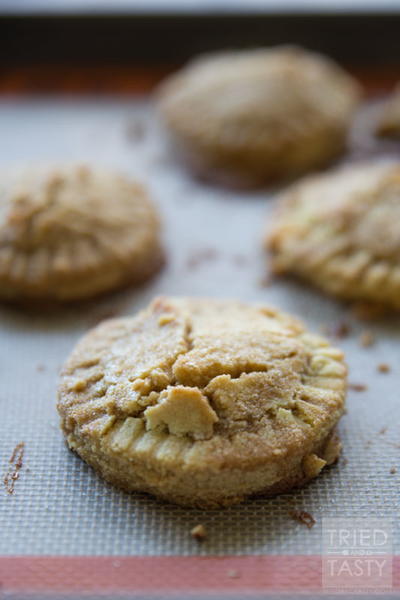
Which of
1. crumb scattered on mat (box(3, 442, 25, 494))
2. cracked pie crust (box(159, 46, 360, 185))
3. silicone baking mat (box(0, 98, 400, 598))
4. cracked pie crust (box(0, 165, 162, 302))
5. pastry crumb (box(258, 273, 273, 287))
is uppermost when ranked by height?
cracked pie crust (box(159, 46, 360, 185))

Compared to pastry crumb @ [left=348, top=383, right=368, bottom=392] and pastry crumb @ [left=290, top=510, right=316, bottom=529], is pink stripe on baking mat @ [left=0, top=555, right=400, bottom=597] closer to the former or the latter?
pastry crumb @ [left=290, top=510, right=316, bottom=529]

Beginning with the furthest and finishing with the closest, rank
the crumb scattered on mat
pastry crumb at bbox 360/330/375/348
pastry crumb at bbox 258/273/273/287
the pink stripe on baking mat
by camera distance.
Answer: pastry crumb at bbox 258/273/273/287 → pastry crumb at bbox 360/330/375/348 → the crumb scattered on mat → the pink stripe on baking mat

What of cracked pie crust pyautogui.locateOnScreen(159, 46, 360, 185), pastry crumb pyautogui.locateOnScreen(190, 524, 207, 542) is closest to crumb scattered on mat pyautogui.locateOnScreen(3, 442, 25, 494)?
pastry crumb pyautogui.locateOnScreen(190, 524, 207, 542)

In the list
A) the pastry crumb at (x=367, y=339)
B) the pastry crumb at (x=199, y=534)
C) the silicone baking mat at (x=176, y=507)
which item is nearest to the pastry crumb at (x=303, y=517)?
the silicone baking mat at (x=176, y=507)

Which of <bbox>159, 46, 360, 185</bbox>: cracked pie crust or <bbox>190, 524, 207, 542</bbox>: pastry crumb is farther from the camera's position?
<bbox>159, 46, 360, 185</bbox>: cracked pie crust

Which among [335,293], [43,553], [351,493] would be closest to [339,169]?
[335,293]

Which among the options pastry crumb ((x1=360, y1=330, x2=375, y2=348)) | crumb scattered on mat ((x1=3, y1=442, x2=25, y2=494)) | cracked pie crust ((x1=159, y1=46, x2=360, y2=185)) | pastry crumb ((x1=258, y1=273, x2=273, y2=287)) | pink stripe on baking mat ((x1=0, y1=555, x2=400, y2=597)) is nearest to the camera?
pink stripe on baking mat ((x1=0, y1=555, x2=400, y2=597))
